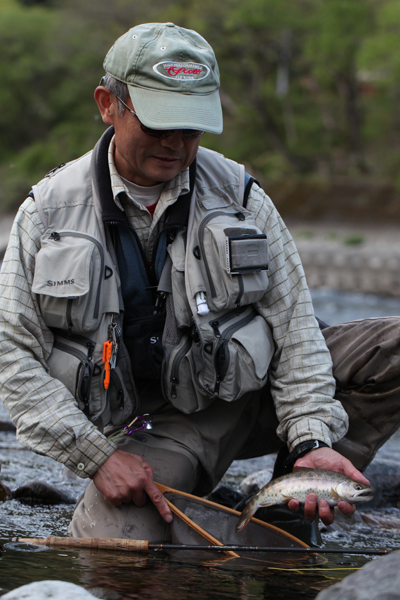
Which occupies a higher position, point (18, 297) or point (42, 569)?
point (18, 297)

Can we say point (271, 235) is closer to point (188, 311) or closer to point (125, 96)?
point (188, 311)

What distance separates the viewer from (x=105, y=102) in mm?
3139

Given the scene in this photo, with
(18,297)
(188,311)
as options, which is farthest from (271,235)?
(18,297)

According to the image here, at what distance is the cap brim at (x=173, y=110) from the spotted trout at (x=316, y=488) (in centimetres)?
129

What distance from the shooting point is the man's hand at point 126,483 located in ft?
9.43

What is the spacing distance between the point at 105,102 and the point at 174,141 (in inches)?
14.4

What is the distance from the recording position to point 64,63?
5034cm

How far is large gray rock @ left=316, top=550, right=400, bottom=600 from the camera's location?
6.31 feet

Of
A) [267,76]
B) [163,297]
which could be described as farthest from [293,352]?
[267,76]

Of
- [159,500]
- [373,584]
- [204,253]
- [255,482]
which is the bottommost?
[255,482]

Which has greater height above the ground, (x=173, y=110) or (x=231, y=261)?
(x=173, y=110)

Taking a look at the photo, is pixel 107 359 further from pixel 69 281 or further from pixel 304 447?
pixel 304 447

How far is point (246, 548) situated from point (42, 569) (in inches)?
29.3

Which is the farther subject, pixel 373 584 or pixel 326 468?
pixel 326 468
